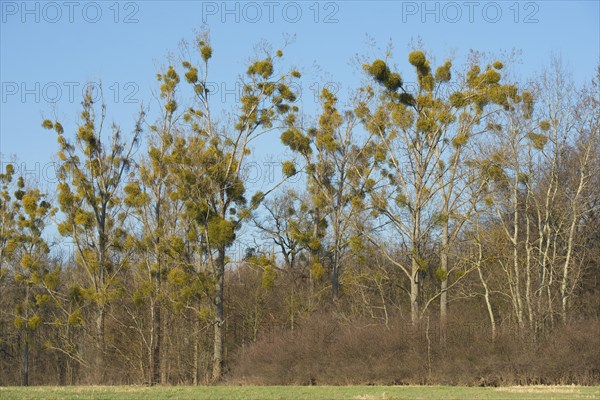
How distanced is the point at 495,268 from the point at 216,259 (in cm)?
1147

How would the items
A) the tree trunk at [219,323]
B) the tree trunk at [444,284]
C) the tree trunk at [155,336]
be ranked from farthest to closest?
the tree trunk at [155,336]
the tree trunk at [219,323]
the tree trunk at [444,284]

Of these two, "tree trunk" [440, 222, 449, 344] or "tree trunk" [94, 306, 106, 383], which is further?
"tree trunk" [94, 306, 106, 383]

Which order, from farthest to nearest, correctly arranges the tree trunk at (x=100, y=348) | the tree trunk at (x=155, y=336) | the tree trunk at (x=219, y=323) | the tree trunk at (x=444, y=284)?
the tree trunk at (x=155, y=336) → the tree trunk at (x=100, y=348) → the tree trunk at (x=219, y=323) → the tree trunk at (x=444, y=284)

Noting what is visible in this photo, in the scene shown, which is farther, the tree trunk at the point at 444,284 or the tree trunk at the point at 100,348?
the tree trunk at the point at 100,348

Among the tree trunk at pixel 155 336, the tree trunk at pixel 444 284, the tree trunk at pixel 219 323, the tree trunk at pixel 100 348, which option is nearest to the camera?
the tree trunk at pixel 444 284

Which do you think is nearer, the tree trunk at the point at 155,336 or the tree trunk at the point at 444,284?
the tree trunk at the point at 444,284

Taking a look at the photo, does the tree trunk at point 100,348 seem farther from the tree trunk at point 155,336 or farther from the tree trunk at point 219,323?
the tree trunk at point 219,323

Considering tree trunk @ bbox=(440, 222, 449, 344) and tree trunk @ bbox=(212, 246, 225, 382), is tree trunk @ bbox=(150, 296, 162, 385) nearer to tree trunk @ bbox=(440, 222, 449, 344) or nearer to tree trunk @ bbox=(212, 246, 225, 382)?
tree trunk @ bbox=(212, 246, 225, 382)

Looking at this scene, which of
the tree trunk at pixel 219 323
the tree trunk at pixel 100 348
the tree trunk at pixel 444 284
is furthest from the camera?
the tree trunk at pixel 100 348

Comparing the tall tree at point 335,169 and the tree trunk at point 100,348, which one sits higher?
the tall tree at point 335,169

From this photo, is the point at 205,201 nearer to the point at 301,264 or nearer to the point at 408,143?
the point at 408,143

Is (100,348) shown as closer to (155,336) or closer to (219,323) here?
(155,336)

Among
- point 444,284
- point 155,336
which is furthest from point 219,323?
point 444,284

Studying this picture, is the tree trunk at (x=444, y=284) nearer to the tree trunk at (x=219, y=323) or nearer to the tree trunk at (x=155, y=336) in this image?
the tree trunk at (x=219, y=323)
